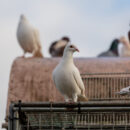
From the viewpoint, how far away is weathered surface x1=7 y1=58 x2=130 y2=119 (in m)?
13.8

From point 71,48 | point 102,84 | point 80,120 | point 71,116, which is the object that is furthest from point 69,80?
point 102,84

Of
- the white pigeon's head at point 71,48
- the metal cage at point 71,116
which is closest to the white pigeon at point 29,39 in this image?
the white pigeon's head at point 71,48

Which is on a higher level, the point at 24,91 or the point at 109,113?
the point at 24,91

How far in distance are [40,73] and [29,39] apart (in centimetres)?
327

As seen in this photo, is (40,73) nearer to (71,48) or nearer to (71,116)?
(71,48)

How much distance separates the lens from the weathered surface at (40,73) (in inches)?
545

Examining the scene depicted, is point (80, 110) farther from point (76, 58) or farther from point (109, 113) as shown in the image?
point (76, 58)

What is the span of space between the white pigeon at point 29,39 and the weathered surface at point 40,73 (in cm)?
262

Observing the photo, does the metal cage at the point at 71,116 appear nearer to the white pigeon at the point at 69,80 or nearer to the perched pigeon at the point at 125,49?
the white pigeon at the point at 69,80

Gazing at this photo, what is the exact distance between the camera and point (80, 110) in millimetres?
6973

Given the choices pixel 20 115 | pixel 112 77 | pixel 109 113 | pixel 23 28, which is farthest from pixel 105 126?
pixel 23 28

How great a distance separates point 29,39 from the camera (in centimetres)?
1730

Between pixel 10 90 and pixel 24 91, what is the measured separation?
274 mm

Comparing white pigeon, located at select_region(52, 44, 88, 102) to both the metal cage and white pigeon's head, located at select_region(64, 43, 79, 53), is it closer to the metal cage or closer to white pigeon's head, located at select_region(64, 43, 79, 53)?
white pigeon's head, located at select_region(64, 43, 79, 53)
